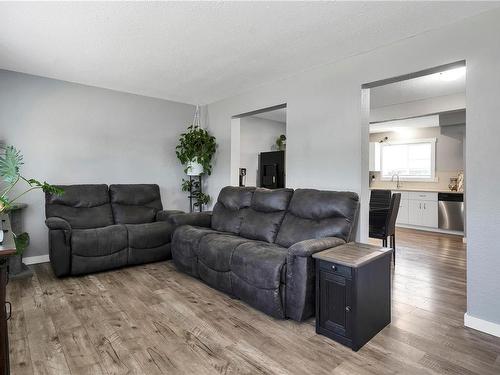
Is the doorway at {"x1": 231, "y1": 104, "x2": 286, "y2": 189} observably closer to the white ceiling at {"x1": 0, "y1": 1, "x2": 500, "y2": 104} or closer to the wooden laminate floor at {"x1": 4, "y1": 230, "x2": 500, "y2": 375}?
the white ceiling at {"x1": 0, "y1": 1, "x2": 500, "y2": 104}

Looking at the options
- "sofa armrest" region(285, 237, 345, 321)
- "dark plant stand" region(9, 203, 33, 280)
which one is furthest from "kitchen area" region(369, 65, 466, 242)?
"dark plant stand" region(9, 203, 33, 280)

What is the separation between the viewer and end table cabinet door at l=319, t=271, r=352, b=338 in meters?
2.01

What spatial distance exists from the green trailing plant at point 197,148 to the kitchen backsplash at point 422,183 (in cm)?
470

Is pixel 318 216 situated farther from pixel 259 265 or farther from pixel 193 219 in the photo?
pixel 193 219

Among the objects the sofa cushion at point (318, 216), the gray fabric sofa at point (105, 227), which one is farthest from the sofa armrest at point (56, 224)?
the sofa cushion at point (318, 216)

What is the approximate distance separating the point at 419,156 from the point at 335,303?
6.00m

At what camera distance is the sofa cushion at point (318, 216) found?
270 centimetres

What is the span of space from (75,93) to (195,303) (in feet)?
11.0

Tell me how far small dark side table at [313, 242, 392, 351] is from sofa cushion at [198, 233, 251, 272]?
2.90 feet

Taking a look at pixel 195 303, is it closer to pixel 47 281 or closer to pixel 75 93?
pixel 47 281

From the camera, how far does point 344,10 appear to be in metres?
2.24

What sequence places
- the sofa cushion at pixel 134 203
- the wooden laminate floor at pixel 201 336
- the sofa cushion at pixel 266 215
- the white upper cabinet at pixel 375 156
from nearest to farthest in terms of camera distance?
the wooden laminate floor at pixel 201 336, the sofa cushion at pixel 266 215, the sofa cushion at pixel 134 203, the white upper cabinet at pixel 375 156

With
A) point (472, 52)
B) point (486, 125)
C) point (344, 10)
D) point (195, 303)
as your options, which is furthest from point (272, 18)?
point (195, 303)

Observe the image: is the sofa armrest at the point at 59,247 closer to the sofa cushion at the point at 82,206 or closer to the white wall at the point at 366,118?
the sofa cushion at the point at 82,206
